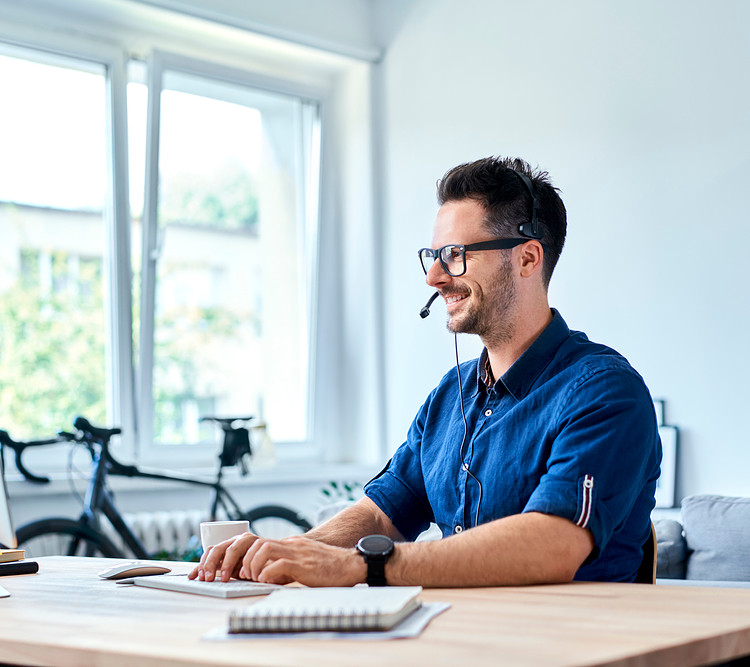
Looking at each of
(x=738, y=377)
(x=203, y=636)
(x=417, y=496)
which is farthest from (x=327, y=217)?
(x=203, y=636)

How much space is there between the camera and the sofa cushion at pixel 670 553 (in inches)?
105

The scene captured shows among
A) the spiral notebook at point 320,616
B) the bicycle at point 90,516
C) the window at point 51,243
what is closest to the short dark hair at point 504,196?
the spiral notebook at point 320,616

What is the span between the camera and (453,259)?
1.93 m

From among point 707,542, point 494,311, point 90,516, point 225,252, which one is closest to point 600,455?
point 494,311

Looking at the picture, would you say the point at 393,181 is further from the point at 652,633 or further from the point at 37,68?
the point at 652,633

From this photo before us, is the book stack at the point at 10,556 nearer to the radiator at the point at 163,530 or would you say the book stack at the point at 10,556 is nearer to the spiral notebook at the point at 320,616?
the spiral notebook at the point at 320,616

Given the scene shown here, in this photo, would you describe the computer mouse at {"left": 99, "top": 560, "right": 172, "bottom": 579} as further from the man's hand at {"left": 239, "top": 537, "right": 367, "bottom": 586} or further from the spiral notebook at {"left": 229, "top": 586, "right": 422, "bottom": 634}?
the spiral notebook at {"left": 229, "top": 586, "right": 422, "bottom": 634}

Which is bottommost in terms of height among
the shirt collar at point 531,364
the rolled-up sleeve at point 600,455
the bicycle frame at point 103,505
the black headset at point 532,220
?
the bicycle frame at point 103,505

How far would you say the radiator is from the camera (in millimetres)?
3734

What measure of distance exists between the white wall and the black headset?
132cm

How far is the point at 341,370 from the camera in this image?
473cm

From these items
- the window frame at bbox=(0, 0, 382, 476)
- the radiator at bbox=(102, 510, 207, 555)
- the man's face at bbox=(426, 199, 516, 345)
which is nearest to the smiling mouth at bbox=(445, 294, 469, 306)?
the man's face at bbox=(426, 199, 516, 345)

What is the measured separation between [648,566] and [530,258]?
0.66 metres

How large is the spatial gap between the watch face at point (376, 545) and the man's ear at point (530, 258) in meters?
0.75
